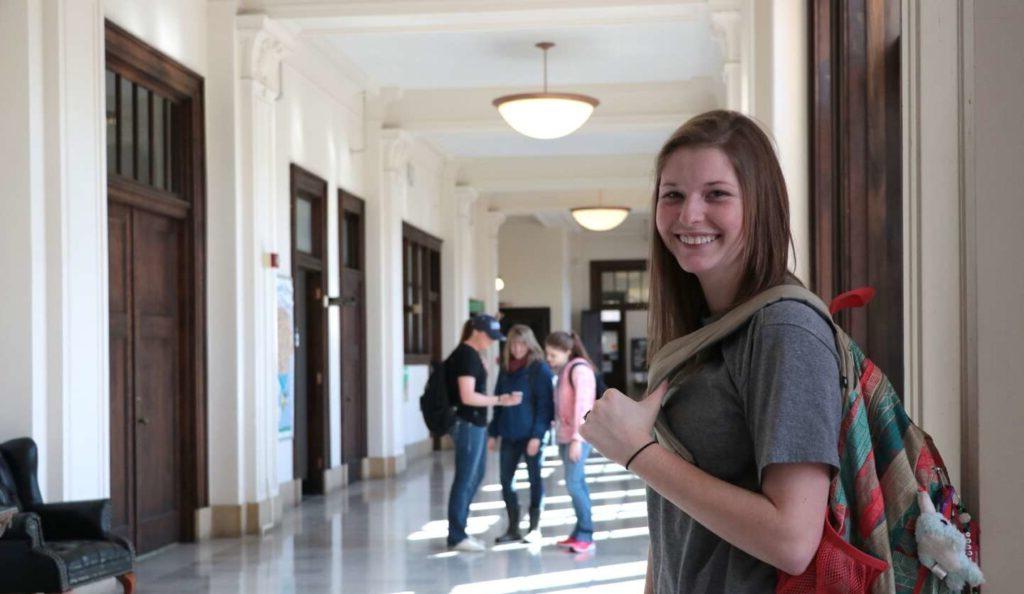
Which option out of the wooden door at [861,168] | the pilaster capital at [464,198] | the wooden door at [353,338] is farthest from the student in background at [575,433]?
the pilaster capital at [464,198]

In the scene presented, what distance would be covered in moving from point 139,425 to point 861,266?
5930 millimetres

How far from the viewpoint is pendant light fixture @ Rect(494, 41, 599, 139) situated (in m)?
12.3

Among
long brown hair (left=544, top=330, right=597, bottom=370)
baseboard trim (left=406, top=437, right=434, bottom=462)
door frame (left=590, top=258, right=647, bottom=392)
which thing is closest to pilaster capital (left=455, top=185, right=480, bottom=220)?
baseboard trim (left=406, top=437, right=434, bottom=462)

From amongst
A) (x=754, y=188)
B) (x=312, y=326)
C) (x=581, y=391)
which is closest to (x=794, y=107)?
(x=581, y=391)

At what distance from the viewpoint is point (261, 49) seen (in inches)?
407

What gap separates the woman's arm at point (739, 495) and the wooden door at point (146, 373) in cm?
743

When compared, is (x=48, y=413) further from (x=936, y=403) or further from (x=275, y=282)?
(x=936, y=403)

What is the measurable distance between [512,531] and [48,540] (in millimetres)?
3604

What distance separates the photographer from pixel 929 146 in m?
1.94

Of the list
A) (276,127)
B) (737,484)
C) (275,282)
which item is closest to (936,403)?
(737,484)

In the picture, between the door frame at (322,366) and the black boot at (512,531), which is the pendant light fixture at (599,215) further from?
the black boot at (512,531)

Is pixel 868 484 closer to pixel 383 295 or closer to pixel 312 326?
pixel 312 326

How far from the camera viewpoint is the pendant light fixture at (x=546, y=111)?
1229cm

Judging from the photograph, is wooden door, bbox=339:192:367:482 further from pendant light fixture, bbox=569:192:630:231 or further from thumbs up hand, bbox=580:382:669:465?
thumbs up hand, bbox=580:382:669:465
